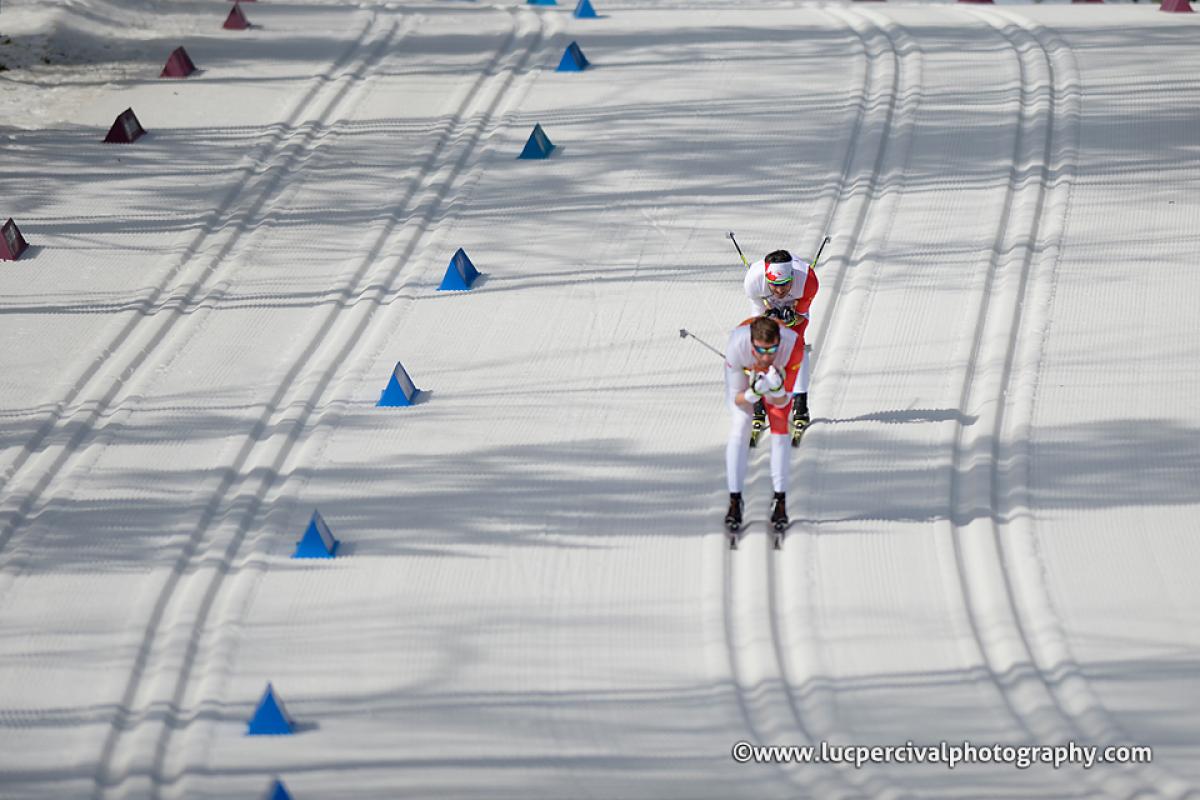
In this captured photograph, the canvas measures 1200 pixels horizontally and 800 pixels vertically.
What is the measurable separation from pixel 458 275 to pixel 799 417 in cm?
298

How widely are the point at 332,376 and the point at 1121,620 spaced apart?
4901 mm

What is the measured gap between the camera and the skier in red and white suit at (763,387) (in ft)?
25.5

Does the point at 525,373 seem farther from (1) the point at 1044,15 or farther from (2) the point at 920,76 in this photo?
(1) the point at 1044,15

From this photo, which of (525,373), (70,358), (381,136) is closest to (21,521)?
(70,358)

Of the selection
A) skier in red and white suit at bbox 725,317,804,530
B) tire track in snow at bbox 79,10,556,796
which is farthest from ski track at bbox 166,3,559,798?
skier in red and white suit at bbox 725,317,804,530

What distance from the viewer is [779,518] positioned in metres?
8.16

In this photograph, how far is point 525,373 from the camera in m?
9.92

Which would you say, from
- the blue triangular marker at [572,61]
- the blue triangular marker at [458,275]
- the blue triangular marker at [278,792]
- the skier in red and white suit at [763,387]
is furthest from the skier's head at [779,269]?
the blue triangular marker at [572,61]

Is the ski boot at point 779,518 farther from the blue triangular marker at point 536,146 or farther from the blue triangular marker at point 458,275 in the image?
the blue triangular marker at point 536,146

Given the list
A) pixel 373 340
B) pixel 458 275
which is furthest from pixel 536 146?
pixel 373 340

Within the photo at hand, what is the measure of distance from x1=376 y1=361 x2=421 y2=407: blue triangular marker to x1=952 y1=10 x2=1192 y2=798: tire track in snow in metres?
3.13

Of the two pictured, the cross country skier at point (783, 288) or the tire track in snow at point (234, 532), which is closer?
the tire track in snow at point (234, 532)

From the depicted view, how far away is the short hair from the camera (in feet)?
25.3

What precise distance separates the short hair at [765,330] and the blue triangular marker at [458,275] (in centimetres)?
A: 363
